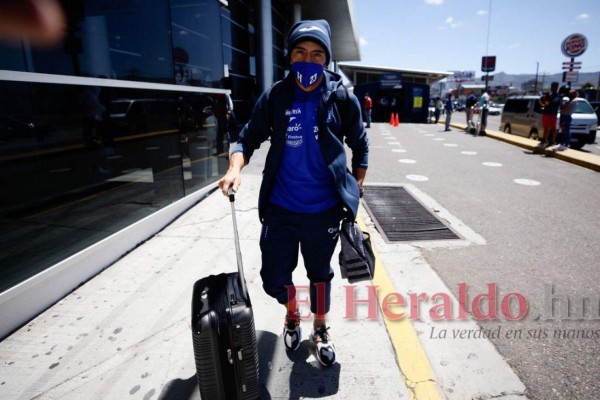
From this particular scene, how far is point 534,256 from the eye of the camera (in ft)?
12.8

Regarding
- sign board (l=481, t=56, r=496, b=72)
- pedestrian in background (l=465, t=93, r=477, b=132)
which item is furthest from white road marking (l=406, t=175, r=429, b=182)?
sign board (l=481, t=56, r=496, b=72)

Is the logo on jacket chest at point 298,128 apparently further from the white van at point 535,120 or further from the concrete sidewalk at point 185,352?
the white van at point 535,120

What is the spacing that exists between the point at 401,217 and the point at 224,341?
3970 mm

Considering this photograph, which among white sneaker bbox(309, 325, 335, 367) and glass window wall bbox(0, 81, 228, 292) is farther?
glass window wall bbox(0, 81, 228, 292)

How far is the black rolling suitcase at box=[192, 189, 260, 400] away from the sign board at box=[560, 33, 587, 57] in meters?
24.7

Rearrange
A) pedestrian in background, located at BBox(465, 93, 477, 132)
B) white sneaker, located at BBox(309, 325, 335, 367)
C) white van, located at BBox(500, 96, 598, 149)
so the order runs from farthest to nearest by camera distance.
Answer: pedestrian in background, located at BBox(465, 93, 477, 132)
white van, located at BBox(500, 96, 598, 149)
white sneaker, located at BBox(309, 325, 335, 367)

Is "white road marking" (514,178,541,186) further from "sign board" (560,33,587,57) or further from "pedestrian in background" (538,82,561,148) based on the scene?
"sign board" (560,33,587,57)

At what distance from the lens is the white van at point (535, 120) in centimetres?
1317

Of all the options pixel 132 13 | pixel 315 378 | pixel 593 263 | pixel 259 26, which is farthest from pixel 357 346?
pixel 259 26

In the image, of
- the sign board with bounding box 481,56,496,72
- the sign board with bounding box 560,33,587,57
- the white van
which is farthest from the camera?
the sign board with bounding box 481,56,496,72

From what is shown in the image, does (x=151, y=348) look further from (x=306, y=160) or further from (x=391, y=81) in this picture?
(x=391, y=81)

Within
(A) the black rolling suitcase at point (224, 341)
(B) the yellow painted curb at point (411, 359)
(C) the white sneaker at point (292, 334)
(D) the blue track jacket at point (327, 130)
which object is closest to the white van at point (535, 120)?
(B) the yellow painted curb at point (411, 359)

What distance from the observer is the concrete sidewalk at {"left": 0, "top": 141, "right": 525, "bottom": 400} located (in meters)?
2.17

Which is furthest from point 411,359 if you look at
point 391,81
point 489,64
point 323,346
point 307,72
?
point 489,64
